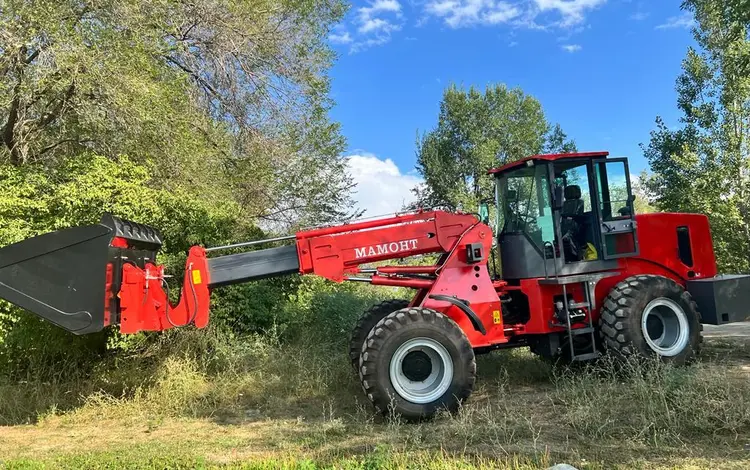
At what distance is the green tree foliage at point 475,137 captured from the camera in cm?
3259

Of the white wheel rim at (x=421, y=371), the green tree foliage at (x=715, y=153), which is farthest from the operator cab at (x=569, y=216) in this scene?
the green tree foliage at (x=715, y=153)

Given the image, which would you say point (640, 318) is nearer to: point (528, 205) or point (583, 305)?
point (583, 305)

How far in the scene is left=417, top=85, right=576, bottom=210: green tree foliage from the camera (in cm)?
3259

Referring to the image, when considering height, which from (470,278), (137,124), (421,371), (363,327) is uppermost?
(137,124)

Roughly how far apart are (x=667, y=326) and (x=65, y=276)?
6.77 m

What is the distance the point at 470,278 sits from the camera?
20.9ft

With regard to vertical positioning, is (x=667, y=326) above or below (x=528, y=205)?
below

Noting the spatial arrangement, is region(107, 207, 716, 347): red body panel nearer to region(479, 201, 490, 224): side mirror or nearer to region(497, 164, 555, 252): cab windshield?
region(479, 201, 490, 224): side mirror

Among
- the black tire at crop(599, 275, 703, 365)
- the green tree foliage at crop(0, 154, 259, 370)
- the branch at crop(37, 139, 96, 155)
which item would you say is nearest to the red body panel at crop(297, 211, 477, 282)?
the black tire at crop(599, 275, 703, 365)

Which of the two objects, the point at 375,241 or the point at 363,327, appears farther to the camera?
the point at 363,327

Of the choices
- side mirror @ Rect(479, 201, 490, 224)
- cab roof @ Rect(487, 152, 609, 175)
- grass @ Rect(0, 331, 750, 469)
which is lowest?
grass @ Rect(0, 331, 750, 469)

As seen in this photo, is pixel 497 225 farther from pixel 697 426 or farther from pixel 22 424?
pixel 22 424

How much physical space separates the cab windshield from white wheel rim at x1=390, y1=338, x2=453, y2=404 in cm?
197

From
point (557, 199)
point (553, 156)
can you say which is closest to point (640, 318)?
point (557, 199)
